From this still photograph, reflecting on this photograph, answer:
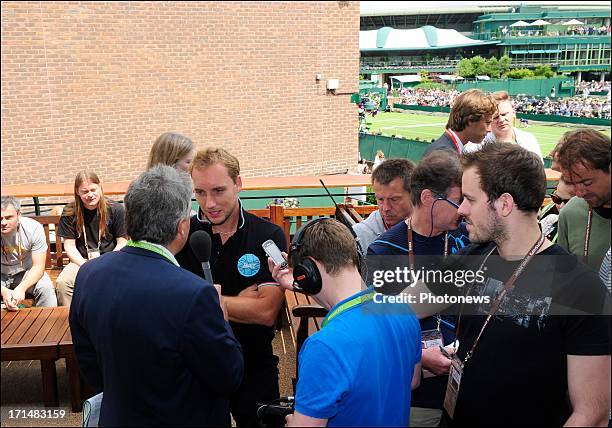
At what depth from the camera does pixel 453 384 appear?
74.5 inches

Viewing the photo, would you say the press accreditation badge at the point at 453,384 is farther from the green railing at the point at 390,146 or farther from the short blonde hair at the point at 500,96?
the green railing at the point at 390,146

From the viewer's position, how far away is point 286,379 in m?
4.05

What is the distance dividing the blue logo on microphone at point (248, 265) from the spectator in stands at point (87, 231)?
234cm

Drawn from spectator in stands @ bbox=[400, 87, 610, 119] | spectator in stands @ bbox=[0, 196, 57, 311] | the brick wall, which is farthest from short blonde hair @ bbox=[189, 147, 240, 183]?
the brick wall

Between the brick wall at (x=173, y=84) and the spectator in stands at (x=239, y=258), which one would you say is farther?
the brick wall at (x=173, y=84)

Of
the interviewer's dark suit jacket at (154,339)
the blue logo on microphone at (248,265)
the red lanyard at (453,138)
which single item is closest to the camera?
the interviewer's dark suit jacket at (154,339)

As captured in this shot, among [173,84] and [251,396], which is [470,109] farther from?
[173,84]

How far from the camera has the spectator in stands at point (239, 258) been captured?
2.49 metres

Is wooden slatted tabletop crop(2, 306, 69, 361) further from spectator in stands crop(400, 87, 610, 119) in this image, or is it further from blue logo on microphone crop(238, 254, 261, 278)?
spectator in stands crop(400, 87, 610, 119)

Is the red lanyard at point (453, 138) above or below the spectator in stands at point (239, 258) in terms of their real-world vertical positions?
above

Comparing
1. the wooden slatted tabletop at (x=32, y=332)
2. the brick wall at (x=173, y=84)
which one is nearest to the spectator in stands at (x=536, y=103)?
the wooden slatted tabletop at (x=32, y=332)

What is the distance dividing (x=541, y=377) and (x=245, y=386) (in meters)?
1.36

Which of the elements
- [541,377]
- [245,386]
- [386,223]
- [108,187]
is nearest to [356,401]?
[541,377]

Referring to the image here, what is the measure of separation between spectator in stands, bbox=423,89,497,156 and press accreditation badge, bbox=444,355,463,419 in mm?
2143
